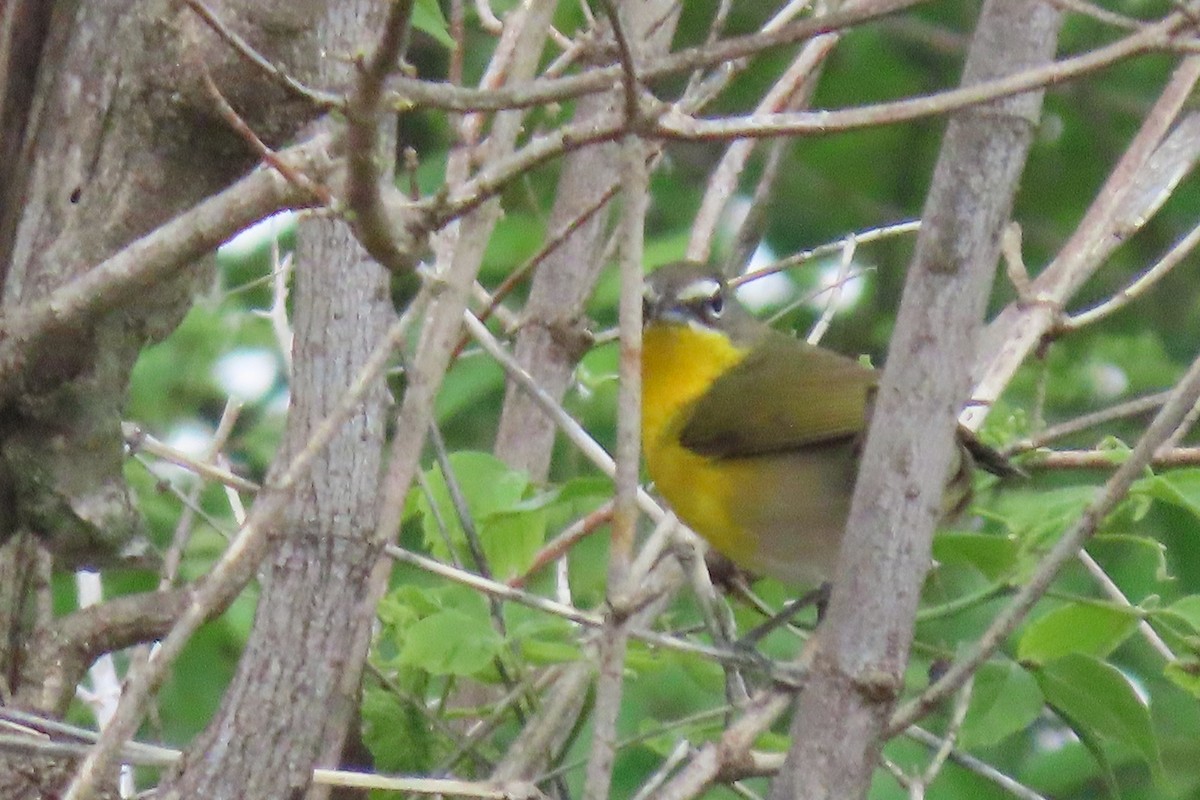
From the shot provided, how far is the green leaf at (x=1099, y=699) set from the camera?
7.00 feet

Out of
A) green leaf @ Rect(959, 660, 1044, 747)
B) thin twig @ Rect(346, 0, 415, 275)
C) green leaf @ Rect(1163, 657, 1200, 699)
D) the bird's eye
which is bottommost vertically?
green leaf @ Rect(959, 660, 1044, 747)

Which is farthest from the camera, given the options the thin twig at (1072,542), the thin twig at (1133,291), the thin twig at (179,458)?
the thin twig at (1133,291)

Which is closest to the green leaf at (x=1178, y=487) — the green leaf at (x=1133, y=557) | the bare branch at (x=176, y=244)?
the green leaf at (x=1133, y=557)

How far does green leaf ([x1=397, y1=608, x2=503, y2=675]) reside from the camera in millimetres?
2215

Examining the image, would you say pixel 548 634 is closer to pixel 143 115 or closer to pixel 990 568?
pixel 990 568

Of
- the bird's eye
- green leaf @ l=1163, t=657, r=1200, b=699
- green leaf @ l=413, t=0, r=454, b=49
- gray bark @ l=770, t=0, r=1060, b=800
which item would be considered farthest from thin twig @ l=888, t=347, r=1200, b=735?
the bird's eye

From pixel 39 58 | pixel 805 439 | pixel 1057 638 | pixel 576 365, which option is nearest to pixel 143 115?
pixel 39 58

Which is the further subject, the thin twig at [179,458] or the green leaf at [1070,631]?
the thin twig at [179,458]

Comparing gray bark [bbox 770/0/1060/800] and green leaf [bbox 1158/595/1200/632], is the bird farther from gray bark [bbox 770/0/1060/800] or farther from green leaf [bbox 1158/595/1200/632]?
gray bark [bbox 770/0/1060/800]

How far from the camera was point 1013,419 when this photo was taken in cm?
282

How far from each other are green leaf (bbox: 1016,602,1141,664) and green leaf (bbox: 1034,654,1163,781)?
1.1 inches

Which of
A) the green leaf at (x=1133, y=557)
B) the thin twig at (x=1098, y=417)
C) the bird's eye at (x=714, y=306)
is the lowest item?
the thin twig at (x=1098, y=417)

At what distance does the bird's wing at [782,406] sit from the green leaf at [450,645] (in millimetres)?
1504

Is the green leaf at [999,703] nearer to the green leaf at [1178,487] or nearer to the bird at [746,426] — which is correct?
the green leaf at [1178,487]
